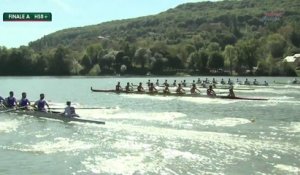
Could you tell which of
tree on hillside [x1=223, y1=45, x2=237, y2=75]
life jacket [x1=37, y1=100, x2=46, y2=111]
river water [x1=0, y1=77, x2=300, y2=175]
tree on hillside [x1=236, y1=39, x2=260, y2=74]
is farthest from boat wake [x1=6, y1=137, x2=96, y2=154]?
tree on hillside [x1=223, y1=45, x2=237, y2=75]

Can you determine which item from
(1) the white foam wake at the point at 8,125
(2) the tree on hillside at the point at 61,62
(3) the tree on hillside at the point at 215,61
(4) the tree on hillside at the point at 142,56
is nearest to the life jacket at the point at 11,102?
(1) the white foam wake at the point at 8,125

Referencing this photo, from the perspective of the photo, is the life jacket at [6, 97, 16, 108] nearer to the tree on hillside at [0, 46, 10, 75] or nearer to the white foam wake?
the white foam wake

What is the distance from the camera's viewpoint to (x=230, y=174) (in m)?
17.9

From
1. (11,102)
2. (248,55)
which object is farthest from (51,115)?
(248,55)

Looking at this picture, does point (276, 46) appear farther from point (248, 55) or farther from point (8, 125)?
point (8, 125)

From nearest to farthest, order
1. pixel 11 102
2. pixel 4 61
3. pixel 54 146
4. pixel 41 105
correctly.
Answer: pixel 54 146 < pixel 41 105 < pixel 11 102 < pixel 4 61

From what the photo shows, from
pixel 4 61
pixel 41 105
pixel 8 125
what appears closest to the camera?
pixel 8 125

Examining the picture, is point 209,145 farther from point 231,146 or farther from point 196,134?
point 196,134

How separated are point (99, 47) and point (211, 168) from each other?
163347 mm

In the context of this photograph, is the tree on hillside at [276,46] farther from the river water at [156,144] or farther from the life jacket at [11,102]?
the life jacket at [11,102]

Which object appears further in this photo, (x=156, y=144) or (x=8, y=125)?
(x=8, y=125)

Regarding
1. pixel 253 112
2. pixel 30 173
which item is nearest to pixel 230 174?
pixel 30 173

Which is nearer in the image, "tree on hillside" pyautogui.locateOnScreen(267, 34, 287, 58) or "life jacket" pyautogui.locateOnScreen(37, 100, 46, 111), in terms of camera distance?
"life jacket" pyautogui.locateOnScreen(37, 100, 46, 111)

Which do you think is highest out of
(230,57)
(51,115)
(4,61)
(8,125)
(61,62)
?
(230,57)
